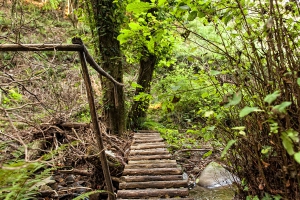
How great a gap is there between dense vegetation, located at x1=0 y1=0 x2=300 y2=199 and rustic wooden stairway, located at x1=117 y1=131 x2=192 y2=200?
2.27 feet

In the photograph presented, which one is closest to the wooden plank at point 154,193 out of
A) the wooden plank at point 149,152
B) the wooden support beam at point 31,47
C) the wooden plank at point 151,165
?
the wooden plank at point 151,165

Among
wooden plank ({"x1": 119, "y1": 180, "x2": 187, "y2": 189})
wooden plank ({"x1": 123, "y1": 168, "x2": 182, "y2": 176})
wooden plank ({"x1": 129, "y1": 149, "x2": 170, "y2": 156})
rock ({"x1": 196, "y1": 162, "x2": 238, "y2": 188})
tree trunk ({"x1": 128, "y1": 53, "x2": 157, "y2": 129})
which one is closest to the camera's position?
wooden plank ({"x1": 119, "y1": 180, "x2": 187, "y2": 189})

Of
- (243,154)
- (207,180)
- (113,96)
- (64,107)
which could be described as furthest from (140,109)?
(243,154)

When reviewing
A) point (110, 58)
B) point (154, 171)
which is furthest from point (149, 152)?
point (110, 58)

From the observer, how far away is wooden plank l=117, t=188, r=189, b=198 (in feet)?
8.63

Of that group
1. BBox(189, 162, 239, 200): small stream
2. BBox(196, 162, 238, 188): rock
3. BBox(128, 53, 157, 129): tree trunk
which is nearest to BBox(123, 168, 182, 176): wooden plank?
BBox(189, 162, 239, 200): small stream

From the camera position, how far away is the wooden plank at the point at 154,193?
2631 millimetres

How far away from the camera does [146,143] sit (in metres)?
4.58

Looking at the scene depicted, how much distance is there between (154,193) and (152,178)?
0.37 meters

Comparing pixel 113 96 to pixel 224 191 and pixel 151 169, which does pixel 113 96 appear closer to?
pixel 151 169

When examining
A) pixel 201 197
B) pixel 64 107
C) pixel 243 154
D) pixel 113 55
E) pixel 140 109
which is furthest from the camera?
pixel 140 109

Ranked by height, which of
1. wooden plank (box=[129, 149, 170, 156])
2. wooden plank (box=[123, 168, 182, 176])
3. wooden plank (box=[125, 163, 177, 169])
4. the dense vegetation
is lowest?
wooden plank (box=[123, 168, 182, 176])

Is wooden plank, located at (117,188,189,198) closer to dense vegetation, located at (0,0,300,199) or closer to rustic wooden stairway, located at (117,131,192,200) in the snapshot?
rustic wooden stairway, located at (117,131,192,200)

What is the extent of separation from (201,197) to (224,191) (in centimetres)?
48
